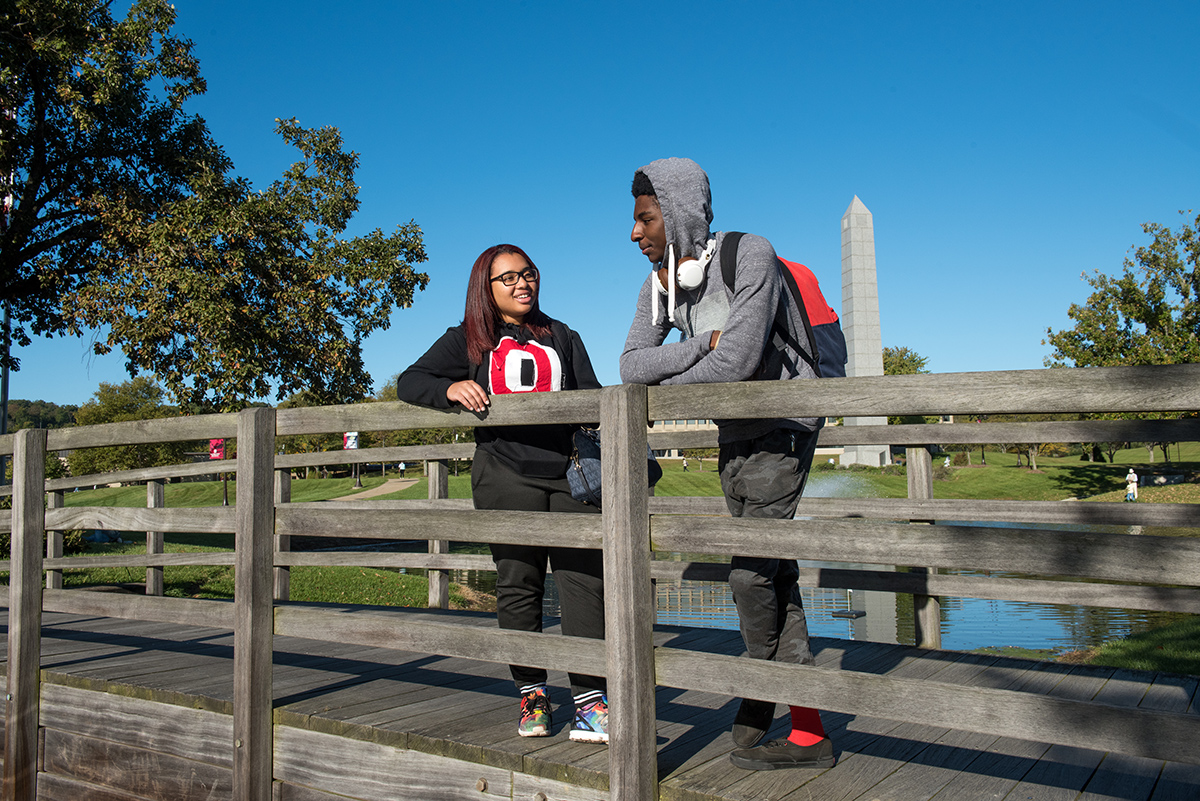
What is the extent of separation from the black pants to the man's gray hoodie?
0.60 meters

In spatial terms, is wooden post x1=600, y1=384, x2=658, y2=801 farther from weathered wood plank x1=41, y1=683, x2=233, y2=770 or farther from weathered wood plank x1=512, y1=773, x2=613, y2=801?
weathered wood plank x1=41, y1=683, x2=233, y2=770

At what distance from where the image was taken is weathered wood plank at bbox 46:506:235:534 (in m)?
3.89

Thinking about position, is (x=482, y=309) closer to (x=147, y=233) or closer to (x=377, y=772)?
(x=377, y=772)

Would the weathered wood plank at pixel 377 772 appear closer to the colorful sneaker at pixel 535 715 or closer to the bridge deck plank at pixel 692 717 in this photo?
the bridge deck plank at pixel 692 717

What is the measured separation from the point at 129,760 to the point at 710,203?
371cm

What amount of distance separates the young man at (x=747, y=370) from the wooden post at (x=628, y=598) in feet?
0.77

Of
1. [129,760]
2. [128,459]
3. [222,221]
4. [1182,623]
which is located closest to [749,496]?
[129,760]

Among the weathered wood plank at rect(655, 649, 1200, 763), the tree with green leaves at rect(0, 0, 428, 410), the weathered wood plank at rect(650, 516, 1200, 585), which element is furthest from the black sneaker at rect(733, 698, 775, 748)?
the tree with green leaves at rect(0, 0, 428, 410)

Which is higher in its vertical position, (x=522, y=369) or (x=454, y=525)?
(x=522, y=369)

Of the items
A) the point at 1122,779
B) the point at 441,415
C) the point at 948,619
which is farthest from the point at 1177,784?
the point at 948,619

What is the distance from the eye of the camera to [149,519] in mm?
4254

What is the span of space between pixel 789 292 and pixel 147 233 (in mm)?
14477

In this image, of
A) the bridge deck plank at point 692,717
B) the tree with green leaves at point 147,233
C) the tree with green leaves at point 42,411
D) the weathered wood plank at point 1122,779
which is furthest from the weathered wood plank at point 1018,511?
the tree with green leaves at point 42,411

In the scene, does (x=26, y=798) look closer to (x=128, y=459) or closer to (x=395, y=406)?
(x=395, y=406)
